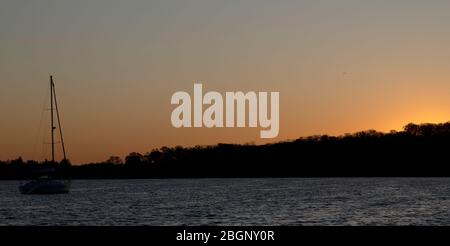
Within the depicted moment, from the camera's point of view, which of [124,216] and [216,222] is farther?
[124,216]

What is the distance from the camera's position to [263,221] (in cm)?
6019

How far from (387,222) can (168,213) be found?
81.8 ft
